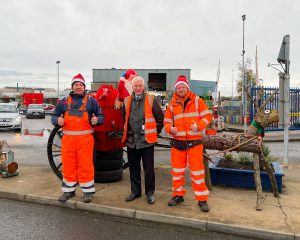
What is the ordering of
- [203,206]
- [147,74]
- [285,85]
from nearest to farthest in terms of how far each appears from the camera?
[203,206]
[285,85]
[147,74]

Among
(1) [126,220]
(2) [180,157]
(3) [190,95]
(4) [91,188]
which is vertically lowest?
(1) [126,220]

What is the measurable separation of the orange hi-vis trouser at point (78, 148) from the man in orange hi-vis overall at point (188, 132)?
121cm

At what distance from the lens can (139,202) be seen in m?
5.22

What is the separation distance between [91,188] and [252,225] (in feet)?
7.75

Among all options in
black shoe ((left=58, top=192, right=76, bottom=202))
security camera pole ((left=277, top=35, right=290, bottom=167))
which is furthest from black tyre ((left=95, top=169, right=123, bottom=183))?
security camera pole ((left=277, top=35, right=290, bottom=167))

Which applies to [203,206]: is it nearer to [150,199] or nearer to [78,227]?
[150,199]

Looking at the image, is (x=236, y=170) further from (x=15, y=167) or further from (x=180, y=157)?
(x=15, y=167)

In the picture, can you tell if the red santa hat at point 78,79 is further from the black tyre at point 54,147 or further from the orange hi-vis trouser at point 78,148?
the black tyre at point 54,147

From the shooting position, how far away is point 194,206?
502 cm

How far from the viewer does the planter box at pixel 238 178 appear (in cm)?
573

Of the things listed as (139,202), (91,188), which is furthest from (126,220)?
(91,188)

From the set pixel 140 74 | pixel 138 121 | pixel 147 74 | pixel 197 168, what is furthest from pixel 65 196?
pixel 140 74

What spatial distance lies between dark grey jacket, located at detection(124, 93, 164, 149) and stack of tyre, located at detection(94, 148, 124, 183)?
3.38 ft

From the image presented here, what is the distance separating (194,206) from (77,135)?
1.98m
